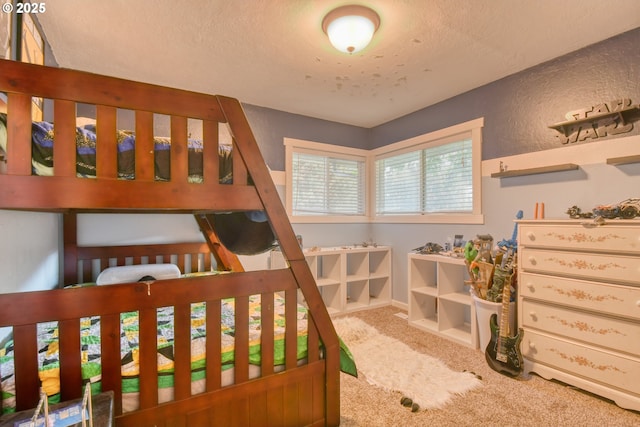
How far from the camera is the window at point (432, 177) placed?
2.92 metres

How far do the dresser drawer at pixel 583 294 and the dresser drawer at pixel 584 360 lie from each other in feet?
0.79

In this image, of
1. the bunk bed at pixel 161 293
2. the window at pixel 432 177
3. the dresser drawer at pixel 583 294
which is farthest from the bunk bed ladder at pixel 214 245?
the dresser drawer at pixel 583 294

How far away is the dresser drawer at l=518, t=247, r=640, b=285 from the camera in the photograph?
5.48 feet

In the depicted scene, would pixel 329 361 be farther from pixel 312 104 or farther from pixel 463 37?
pixel 312 104

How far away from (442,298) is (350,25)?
7.65 feet

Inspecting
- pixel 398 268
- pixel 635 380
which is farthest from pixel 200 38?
pixel 635 380

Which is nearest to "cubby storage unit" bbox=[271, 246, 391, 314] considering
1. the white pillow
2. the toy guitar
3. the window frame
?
the window frame

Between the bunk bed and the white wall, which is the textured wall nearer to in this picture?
the white wall

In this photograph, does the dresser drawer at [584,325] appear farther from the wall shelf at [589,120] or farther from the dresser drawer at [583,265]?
the wall shelf at [589,120]

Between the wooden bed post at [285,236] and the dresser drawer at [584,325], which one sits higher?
the wooden bed post at [285,236]

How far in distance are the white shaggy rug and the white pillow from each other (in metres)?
1.56

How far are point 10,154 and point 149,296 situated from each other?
626mm

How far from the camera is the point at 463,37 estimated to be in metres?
2.05

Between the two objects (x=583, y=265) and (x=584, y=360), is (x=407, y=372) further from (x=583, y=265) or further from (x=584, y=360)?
(x=583, y=265)
